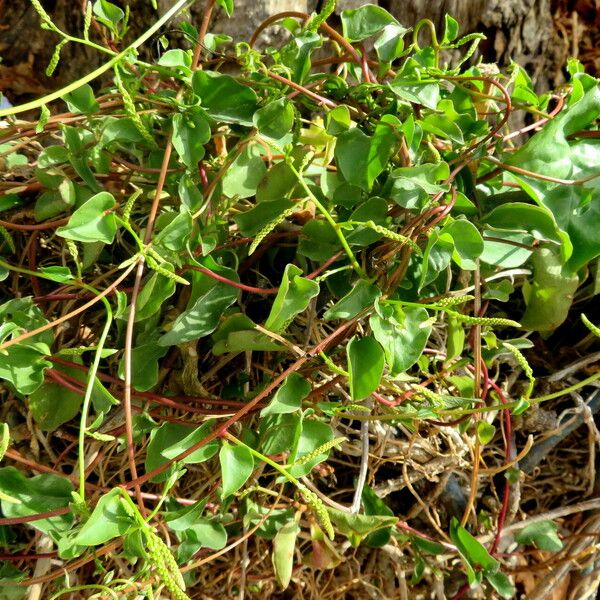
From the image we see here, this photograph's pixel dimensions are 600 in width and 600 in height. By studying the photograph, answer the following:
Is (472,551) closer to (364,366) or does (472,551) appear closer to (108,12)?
(364,366)

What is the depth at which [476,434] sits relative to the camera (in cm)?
80

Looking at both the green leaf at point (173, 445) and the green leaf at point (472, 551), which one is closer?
the green leaf at point (173, 445)

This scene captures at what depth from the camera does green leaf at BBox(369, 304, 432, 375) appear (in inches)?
25.0

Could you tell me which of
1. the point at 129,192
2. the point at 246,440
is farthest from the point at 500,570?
the point at 129,192

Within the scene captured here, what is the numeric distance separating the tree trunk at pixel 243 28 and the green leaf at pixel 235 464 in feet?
1.92

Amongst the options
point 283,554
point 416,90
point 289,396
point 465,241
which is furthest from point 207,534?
point 416,90

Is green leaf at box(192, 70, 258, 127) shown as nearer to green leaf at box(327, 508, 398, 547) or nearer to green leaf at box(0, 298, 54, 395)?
green leaf at box(0, 298, 54, 395)

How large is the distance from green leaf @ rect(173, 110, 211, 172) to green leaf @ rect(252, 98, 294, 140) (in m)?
0.05

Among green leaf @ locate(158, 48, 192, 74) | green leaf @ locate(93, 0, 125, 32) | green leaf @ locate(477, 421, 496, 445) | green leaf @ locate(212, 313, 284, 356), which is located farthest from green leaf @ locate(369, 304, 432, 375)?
green leaf @ locate(93, 0, 125, 32)

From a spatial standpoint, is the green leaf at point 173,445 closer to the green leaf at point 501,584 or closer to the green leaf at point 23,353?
the green leaf at point 23,353

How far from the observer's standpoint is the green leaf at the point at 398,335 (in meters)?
0.64

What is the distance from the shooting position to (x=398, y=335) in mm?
648

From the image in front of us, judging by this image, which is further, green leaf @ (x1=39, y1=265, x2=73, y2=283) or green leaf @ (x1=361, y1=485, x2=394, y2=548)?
green leaf @ (x1=361, y1=485, x2=394, y2=548)

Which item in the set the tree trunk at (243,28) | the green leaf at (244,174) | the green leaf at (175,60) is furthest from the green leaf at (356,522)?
the tree trunk at (243,28)
